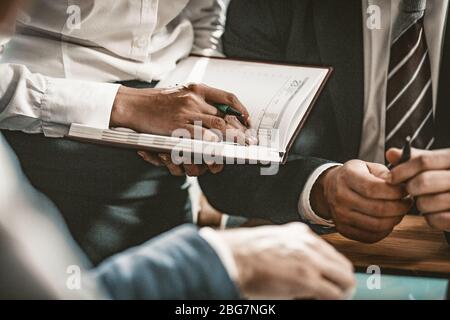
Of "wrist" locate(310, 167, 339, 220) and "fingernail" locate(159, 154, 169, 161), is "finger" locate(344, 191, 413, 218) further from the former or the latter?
"fingernail" locate(159, 154, 169, 161)

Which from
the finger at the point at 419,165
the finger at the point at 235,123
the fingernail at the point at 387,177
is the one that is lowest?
the fingernail at the point at 387,177

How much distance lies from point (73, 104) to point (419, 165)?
0.63 meters

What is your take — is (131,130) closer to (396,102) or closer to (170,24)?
(170,24)

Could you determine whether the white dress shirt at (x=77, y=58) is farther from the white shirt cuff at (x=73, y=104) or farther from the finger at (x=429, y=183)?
the finger at (x=429, y=183)

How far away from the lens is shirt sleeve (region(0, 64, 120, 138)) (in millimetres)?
1196

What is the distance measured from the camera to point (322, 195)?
1235 mm

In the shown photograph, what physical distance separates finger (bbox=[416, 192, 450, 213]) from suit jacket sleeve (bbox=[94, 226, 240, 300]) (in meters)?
0.38

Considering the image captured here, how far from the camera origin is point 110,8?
123 centimetres

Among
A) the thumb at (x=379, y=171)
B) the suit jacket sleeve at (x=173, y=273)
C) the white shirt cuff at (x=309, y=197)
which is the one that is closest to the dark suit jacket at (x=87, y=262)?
the suit jacket sleeve at (x=173, y=273)

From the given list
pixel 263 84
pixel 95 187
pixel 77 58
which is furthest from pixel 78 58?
pixel 263 84

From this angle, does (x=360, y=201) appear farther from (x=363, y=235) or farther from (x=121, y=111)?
(x=121, y=111)

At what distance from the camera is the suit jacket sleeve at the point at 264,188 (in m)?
1.24
